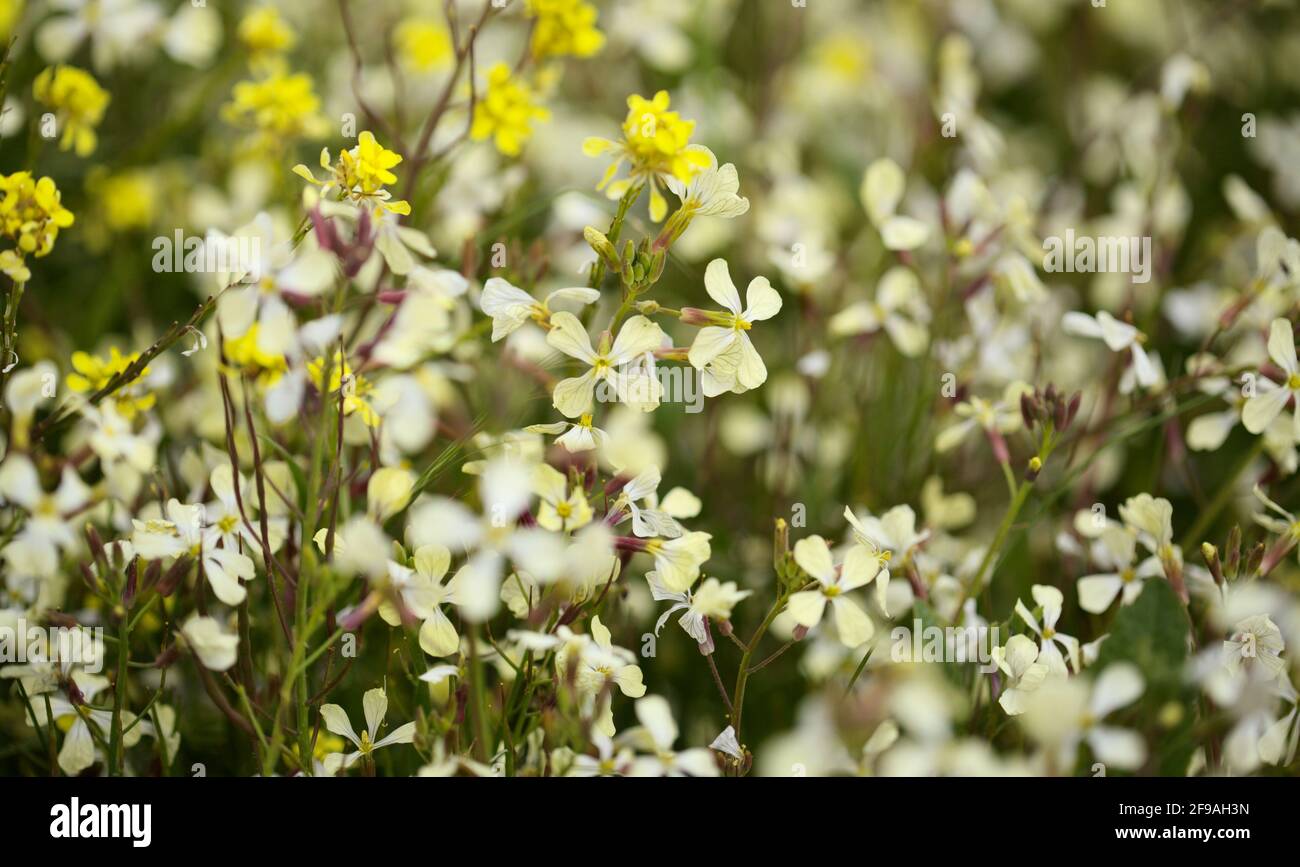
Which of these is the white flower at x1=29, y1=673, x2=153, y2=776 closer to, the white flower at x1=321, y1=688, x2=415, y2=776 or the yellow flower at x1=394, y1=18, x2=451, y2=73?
the white flower at x1=321, y1=688, x2=415, y2=776

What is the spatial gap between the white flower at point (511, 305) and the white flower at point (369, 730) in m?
0.18

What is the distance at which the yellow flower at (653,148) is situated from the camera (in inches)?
20.4

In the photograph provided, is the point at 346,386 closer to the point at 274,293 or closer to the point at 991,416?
the point at 274,293

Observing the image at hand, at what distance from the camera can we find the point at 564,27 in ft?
2.22

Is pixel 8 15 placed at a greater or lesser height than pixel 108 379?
greater

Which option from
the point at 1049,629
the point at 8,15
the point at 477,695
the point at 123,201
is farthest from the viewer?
the point at 123,201

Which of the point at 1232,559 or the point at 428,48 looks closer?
the point at 1232,559

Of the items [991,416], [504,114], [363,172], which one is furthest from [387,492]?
[991,416]

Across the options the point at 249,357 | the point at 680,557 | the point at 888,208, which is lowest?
the point at 680,557

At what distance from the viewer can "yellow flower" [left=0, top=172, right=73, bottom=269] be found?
56 cm

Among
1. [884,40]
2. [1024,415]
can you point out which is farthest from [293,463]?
[884,40]

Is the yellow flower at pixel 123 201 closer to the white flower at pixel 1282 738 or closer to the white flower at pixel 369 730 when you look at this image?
the white flower at pixel 369 730

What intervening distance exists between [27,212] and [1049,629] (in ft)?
1.89

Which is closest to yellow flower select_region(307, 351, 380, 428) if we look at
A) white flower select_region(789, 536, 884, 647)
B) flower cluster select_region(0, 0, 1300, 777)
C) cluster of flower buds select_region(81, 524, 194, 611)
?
flower cluster select_region(0, 0, 1300, 777)
